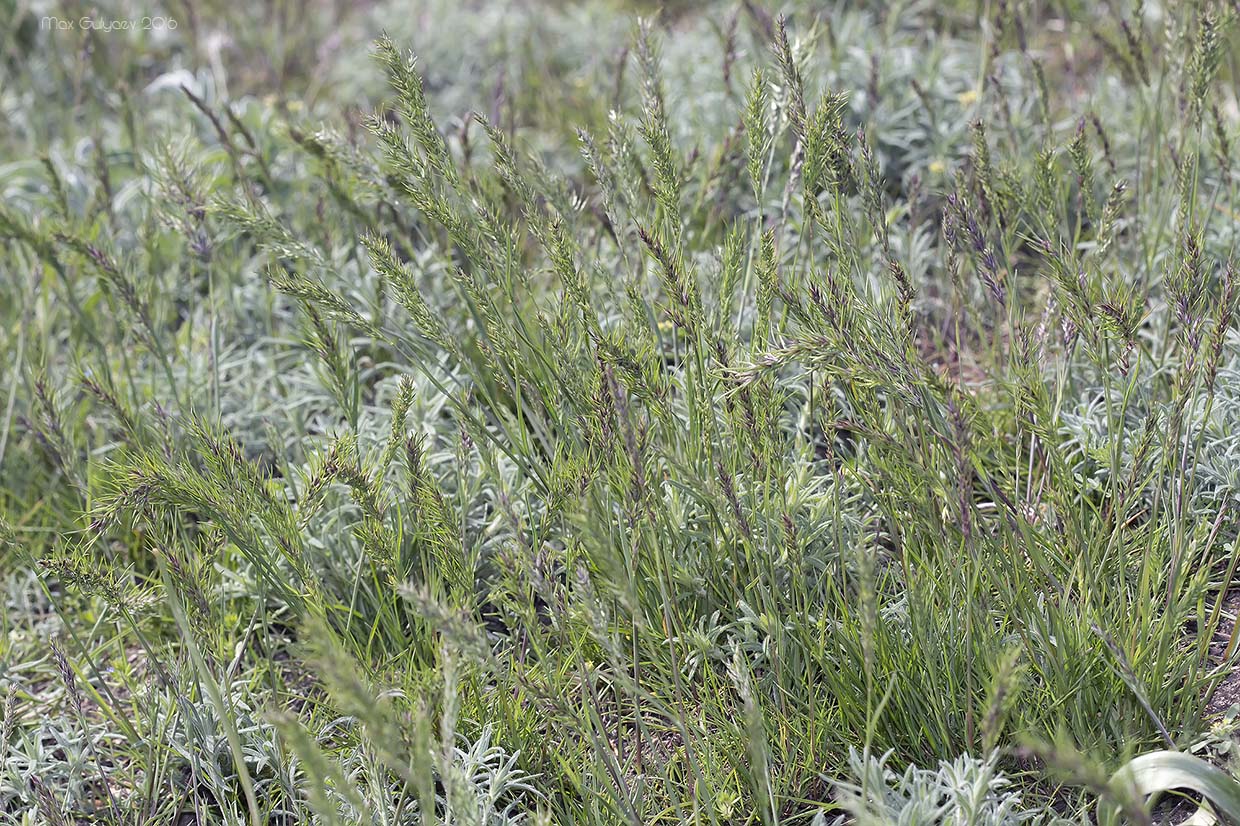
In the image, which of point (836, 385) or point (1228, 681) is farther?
point (836, 385)

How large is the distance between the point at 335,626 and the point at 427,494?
2.57ft

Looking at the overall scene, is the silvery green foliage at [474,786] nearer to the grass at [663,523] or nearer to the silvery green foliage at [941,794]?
the grass at [663,523]

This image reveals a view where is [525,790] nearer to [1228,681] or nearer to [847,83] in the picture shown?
[1228,681]

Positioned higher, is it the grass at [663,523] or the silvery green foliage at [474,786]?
the grass at [663,523]

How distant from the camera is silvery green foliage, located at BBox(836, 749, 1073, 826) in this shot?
5.15 feet

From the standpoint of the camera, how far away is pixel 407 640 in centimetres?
218

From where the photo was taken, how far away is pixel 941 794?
1.73 metres

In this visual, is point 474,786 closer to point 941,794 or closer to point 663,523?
point 663,523

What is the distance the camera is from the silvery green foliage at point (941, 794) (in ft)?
5.15

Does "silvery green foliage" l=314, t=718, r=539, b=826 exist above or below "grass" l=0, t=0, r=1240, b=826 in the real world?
below

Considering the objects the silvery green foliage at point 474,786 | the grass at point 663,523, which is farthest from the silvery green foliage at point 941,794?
the silvery green foliage at point 474,786

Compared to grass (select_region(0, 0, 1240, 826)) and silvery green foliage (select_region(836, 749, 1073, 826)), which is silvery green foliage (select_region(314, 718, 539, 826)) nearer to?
grass (select_region(0, 0, 1240, 826))

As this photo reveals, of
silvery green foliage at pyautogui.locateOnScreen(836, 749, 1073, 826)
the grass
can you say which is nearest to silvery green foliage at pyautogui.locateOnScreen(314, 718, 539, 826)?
the grass

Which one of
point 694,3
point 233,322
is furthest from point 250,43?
point 233,322
